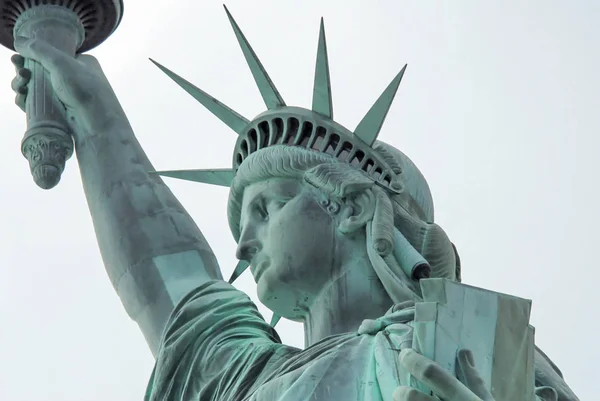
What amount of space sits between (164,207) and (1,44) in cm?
201

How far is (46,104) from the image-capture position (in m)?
13.1

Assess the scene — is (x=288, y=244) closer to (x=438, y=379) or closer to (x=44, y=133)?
(x=438, y=379)

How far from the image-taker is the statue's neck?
35.6 feet

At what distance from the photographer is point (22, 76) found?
13234mm

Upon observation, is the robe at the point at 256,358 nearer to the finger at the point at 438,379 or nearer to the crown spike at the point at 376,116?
the finger at the point at 438,379

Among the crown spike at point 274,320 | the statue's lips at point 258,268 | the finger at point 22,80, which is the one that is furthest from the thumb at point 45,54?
the statue's lips at point 258,268

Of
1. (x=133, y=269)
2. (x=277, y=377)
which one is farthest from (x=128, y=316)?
(x=277, y=377)

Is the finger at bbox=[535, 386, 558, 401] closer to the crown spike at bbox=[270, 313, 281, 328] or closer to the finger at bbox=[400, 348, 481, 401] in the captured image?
the finger at bbox=[400, 348, 481, 401]

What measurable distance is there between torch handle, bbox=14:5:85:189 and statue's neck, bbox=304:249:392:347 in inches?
102

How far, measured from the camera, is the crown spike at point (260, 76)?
11.7 metres

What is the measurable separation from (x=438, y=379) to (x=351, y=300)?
79.8 inches

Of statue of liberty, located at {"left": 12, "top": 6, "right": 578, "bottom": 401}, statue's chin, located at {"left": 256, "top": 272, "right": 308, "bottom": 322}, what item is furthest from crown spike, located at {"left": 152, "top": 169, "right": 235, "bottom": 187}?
statue's chin, located at {"left": 256, "top": 272, "right": 308, "bottom": 322}

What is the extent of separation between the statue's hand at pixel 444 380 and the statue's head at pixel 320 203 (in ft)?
4.63

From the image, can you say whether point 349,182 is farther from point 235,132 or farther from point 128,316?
point 128,316
